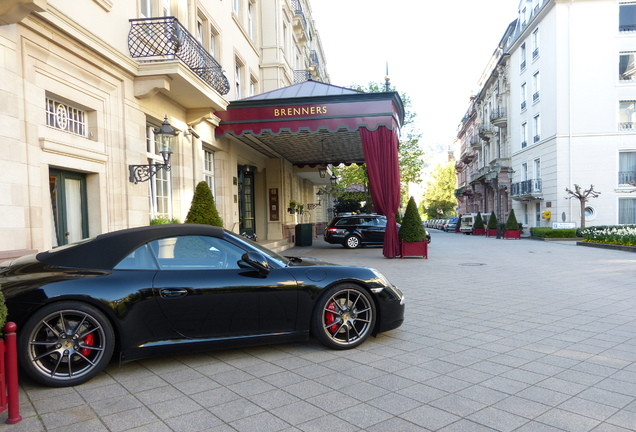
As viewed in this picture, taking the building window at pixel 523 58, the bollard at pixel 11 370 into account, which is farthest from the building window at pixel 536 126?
the bollard at pixel 11 370

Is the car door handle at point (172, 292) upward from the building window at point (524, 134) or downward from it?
downward

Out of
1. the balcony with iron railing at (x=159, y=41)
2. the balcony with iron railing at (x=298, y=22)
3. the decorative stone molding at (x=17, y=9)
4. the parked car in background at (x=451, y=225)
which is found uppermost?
the balcony with iron railing at (x=298, y=22)

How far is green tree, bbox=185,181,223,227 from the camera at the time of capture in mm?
9648

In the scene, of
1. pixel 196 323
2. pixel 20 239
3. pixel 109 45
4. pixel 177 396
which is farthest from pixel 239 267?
pixel 109 45

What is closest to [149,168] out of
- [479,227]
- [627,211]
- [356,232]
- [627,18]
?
[356,232]

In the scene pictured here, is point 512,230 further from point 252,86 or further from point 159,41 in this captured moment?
point 159,41

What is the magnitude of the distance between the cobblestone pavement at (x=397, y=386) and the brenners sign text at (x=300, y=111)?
27.3 ft

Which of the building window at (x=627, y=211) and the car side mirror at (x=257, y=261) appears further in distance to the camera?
the building window at (x=627, y=211)

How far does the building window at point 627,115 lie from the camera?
2866cm

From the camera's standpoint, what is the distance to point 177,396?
345 centimetres

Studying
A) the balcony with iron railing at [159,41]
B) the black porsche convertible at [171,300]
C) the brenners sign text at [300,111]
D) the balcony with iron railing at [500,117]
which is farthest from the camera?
the balcony with iron railing at [500,117]

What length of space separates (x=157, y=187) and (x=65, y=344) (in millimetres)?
7699

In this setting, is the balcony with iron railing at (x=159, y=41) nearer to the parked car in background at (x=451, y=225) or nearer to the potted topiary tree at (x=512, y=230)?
the potted topiary tree at (x=512, y=230)

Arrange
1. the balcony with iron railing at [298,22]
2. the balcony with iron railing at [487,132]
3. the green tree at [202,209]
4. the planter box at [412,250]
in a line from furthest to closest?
the balcony with iron railing at [487,132] → the balcony with iron railing at [298,22] → the planter box at [412,250] → the green tree at [202,209]
